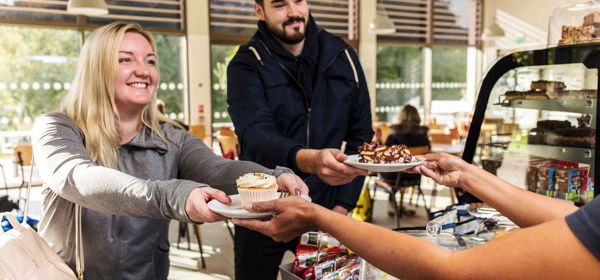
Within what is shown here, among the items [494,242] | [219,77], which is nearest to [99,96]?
[494,242]

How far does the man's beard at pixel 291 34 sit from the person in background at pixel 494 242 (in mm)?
1105

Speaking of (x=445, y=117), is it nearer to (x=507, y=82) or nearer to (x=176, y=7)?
(x=176, y=7)

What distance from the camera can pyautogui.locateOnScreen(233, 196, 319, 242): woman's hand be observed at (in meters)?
1.09

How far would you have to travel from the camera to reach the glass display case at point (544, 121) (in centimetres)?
180

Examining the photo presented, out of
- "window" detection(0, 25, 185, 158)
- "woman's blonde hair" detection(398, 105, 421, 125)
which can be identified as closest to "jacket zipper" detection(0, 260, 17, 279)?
"woman's blonde hair" detection(398, 105, 421, 125)

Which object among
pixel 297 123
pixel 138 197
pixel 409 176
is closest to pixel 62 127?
pixel 138 197

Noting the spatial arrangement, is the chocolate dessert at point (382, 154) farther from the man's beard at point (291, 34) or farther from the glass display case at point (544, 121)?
the man's beard at point (291, 34)

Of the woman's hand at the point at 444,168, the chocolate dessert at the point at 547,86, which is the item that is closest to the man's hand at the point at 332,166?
the woman's hand at the point at 444,168

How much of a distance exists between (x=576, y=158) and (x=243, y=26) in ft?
27.3

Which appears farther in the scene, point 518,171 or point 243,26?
point 243,26

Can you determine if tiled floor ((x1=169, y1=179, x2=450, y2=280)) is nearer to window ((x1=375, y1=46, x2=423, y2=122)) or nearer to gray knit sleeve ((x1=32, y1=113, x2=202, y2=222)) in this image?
gray knit sleeve ((x1=32, y1=113, x2=202, y2=222))

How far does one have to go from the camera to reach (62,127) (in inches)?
63.7

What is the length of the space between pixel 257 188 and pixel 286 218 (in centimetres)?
36

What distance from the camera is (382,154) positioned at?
5.83 ft
